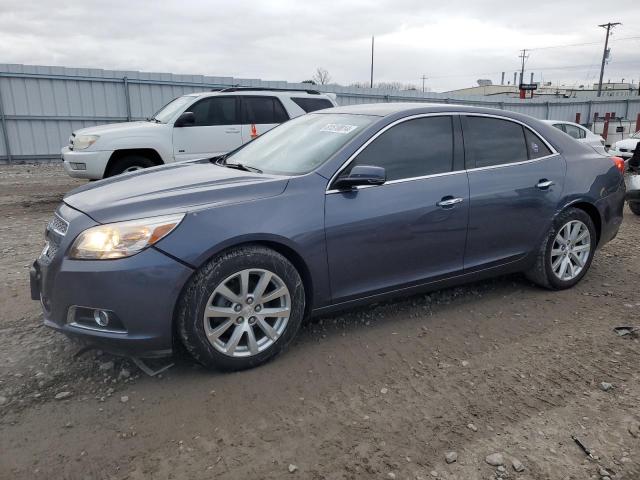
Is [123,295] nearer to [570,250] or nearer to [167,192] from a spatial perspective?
[167,192]

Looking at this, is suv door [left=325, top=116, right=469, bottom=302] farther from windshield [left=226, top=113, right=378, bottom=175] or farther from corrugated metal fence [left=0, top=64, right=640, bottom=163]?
corrugated metal fence [left=0, top=64, right=640, bottom=163]

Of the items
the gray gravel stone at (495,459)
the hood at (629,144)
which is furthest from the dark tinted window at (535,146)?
the hood at (629,144)

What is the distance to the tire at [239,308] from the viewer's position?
296cm

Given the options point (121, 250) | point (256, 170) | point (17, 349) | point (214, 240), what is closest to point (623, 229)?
point (256, 170)

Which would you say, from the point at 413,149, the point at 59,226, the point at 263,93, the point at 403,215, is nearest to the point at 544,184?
the point at 413,149

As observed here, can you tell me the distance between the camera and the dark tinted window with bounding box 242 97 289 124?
909 centimetres

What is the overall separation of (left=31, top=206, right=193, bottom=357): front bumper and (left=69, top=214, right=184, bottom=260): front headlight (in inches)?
1.6

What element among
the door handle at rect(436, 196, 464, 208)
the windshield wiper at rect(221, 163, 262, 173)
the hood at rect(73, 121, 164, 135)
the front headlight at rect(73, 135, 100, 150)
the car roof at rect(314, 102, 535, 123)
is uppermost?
the car roof at rect(314, 102, 535, 123)

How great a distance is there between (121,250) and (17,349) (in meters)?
1.32

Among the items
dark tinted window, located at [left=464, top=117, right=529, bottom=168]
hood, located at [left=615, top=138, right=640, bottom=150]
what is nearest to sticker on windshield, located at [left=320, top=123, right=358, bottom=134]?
dark tinted window, located at [left=464, top=117, right=529, bottom=168]

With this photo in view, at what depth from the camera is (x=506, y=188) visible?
13.4ft

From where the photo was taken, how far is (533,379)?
3.15m

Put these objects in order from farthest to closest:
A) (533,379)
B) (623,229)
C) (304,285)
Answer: (623,229) → (304,285) → (533,379)

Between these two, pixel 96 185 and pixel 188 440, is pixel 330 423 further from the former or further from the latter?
pixel 96 185
